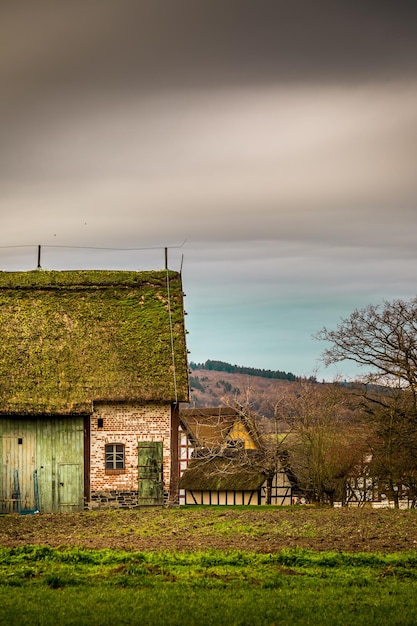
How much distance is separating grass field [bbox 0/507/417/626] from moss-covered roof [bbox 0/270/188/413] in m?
10.1

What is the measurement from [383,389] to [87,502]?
1331 centimetres

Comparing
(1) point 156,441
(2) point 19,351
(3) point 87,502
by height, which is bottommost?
(3) point 87,502

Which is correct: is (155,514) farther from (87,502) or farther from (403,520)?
(403,520)

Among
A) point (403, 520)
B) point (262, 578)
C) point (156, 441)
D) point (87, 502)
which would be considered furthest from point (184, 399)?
point (262, 578)

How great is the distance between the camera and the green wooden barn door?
97.8ft

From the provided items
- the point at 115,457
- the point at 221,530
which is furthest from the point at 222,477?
the point at 221,530

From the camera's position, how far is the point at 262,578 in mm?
14289

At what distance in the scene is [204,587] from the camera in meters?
13.7

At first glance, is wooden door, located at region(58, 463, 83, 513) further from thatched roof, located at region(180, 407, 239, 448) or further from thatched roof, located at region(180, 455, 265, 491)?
thatched roof, located at region(180, 407, 239, 448)

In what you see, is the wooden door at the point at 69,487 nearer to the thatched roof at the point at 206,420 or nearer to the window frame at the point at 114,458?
the window frame at the point at 114,458

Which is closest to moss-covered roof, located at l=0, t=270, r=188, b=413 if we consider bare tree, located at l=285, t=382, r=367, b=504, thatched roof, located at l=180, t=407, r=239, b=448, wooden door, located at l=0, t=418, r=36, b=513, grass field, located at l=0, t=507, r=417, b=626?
wooden door, located at l=0, t=418, r=36, b=513

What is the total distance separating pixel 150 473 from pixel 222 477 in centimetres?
1232

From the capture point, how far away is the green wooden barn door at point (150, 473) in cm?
2980

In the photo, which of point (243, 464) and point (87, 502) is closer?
point (87, 502)
